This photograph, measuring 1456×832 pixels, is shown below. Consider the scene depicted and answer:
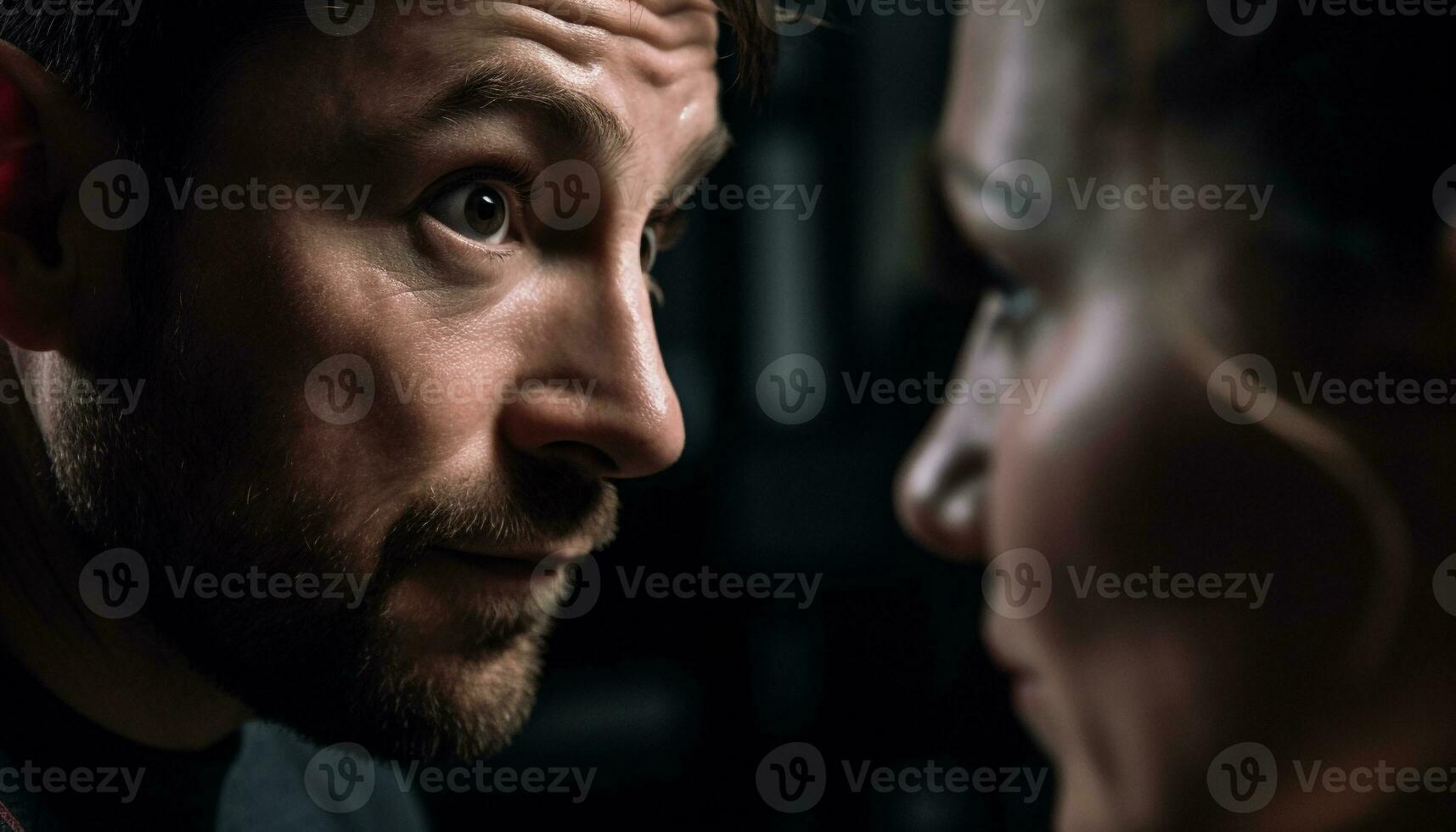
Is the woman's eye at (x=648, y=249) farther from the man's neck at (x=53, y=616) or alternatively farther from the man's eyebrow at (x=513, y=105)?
the man's neck at (x=53, y=616)

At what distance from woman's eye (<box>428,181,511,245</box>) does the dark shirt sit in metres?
0.40

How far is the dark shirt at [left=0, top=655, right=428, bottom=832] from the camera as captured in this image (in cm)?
68

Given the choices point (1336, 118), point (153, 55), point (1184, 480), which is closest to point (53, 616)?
point (153, 55)

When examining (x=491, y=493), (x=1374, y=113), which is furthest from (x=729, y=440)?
(x=1374, y=113)

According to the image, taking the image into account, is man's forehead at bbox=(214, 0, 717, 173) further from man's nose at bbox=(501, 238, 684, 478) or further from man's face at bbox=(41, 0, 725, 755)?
man's nose at bbox=(501, 238, 684, 478)

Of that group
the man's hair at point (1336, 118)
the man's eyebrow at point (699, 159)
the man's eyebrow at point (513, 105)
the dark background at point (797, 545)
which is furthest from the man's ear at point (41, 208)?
the man's hair at point (1336, 118)

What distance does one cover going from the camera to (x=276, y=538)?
677 mm

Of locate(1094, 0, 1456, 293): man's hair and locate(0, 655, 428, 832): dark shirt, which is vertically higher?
locate(1094, 0, 1456, 293): man's hair

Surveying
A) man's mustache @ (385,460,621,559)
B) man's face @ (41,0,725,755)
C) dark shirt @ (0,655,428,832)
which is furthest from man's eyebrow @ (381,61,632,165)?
dark shirt @ (0,655,428,832)

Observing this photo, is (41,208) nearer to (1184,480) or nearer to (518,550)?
(518,550)

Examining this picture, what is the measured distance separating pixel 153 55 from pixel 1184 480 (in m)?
0.65

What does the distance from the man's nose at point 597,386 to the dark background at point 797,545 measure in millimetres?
310

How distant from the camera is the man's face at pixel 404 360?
639mm

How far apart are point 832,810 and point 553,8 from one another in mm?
833
